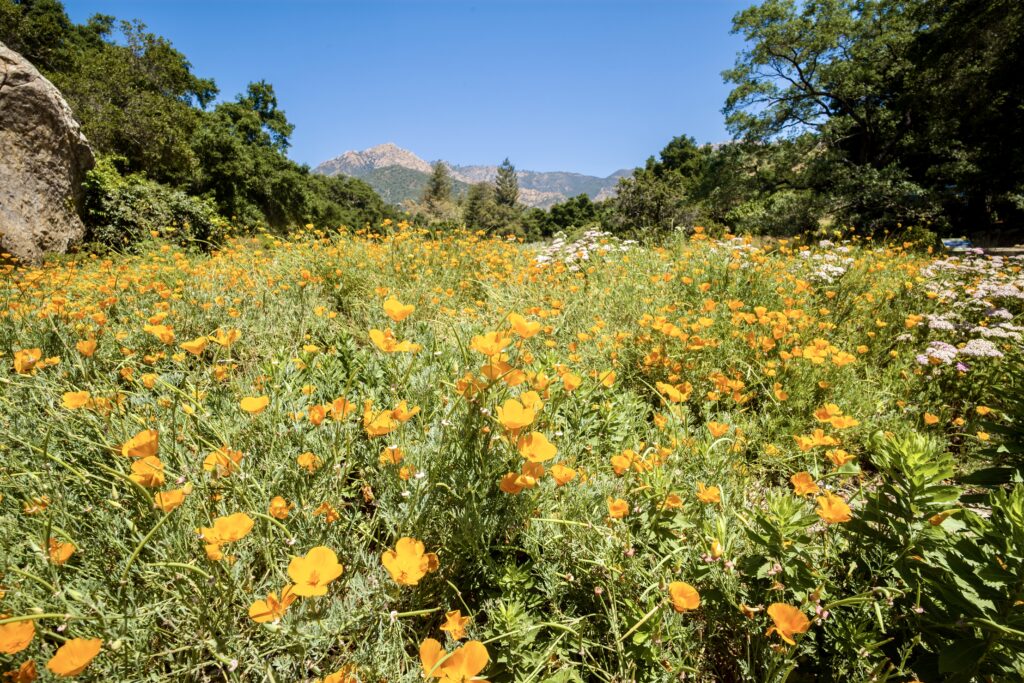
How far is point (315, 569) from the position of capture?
891 mm

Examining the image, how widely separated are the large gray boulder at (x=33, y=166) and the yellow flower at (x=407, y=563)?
9105mm

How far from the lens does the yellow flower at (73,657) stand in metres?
0.74

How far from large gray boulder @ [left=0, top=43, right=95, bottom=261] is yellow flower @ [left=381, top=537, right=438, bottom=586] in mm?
9105

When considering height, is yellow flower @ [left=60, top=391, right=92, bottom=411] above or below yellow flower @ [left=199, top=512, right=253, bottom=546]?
above

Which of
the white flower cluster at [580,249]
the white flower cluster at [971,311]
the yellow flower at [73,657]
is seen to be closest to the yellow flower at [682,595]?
the yellow flower at [73,657]

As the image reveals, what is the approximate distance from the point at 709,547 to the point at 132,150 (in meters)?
21.6

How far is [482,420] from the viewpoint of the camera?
1.37 meters

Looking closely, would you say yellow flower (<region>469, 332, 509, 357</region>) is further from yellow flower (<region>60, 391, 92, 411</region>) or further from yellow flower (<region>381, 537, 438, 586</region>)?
yellow flower (<region>60, 391, 92, 411</region>)

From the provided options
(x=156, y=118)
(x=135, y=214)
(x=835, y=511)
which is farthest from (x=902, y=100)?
(x=156, y=118)

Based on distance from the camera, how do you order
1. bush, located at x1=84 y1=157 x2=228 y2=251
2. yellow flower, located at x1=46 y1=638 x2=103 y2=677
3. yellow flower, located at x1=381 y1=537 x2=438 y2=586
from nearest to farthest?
yellow flower, located at x1=46 y1=638 x2=103 y2=677
yellow flower, located at x1=381 y1=537 x2=438 y2=586
bush, located at x1=84 y1=157 x2=228 y2=251

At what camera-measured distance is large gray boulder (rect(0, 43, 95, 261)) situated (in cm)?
663

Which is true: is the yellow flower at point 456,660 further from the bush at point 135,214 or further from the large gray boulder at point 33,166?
the large gray boulder at point 33,166

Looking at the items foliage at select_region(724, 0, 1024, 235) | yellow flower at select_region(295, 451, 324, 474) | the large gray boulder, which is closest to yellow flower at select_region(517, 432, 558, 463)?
yellow flower at select_region(295, 451, 324, 474)

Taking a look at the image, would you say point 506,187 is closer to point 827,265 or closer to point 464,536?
point 827,265
